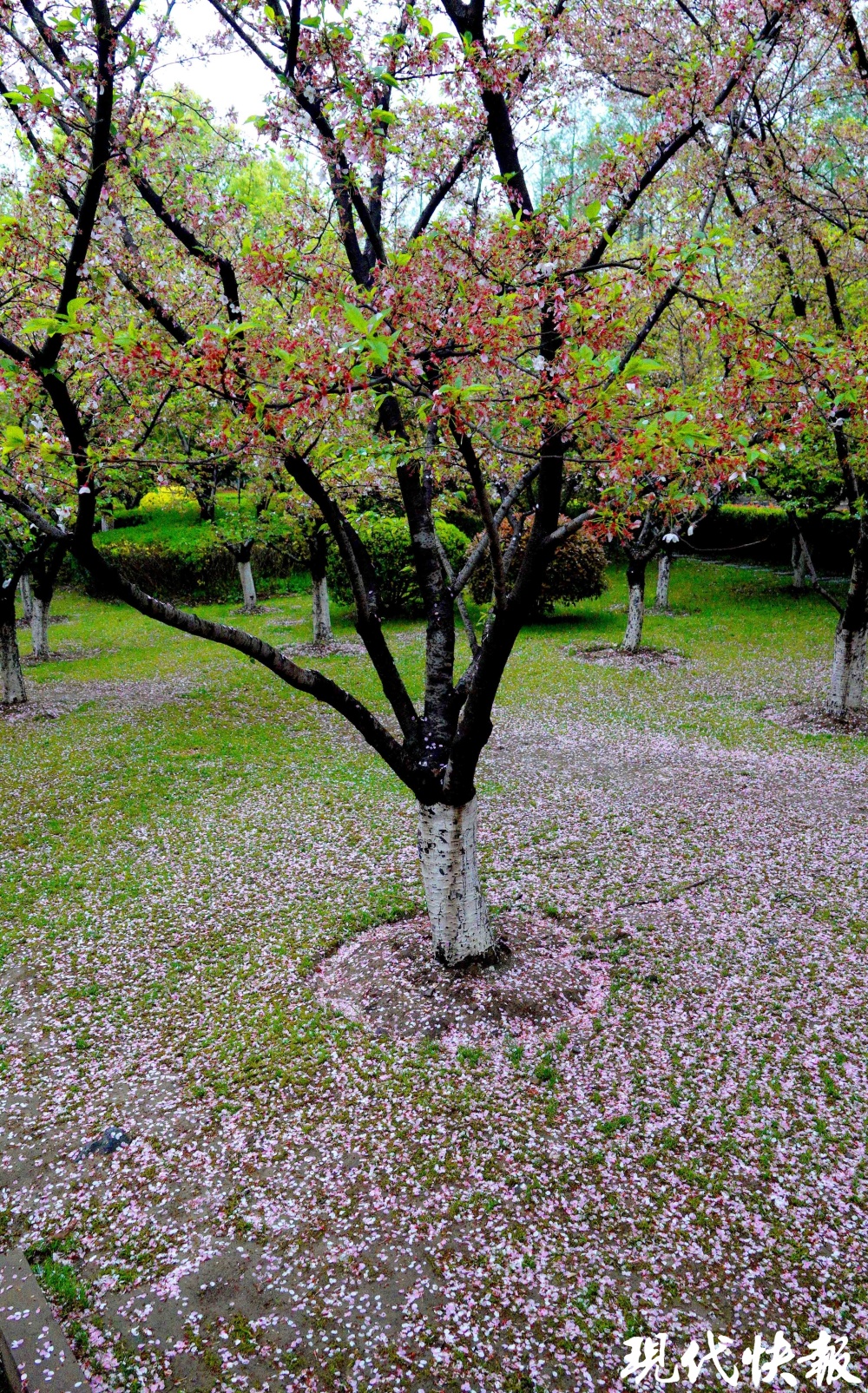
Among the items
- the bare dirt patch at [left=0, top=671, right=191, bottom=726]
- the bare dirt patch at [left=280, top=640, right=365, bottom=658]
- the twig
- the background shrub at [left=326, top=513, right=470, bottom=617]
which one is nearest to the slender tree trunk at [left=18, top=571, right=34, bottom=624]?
the bare dirt patch at [left=0, top=671, right=191, bottom=726]

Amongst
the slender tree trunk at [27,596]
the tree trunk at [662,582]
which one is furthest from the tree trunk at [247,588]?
the tree trunk at [662,582]

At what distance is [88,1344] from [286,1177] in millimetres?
1071

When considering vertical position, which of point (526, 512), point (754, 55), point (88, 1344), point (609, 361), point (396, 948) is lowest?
point (88, 1344)

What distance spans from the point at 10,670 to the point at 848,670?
13524 millimetres

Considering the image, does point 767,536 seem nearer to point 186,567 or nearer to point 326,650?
point 326,650

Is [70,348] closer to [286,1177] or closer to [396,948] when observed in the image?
[396,948]

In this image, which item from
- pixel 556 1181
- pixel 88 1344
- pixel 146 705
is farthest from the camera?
pixel 146 705

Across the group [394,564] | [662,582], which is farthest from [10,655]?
[662,582]

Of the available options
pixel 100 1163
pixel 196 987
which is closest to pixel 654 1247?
pixel 100 1163

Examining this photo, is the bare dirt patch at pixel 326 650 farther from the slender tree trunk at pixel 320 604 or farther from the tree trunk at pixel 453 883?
the tree trunk at pixel 453 883

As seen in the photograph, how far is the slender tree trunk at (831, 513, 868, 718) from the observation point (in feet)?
34.1

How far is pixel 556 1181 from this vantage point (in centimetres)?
386

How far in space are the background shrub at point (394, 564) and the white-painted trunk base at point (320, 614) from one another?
146cm

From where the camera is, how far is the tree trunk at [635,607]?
15422mm
